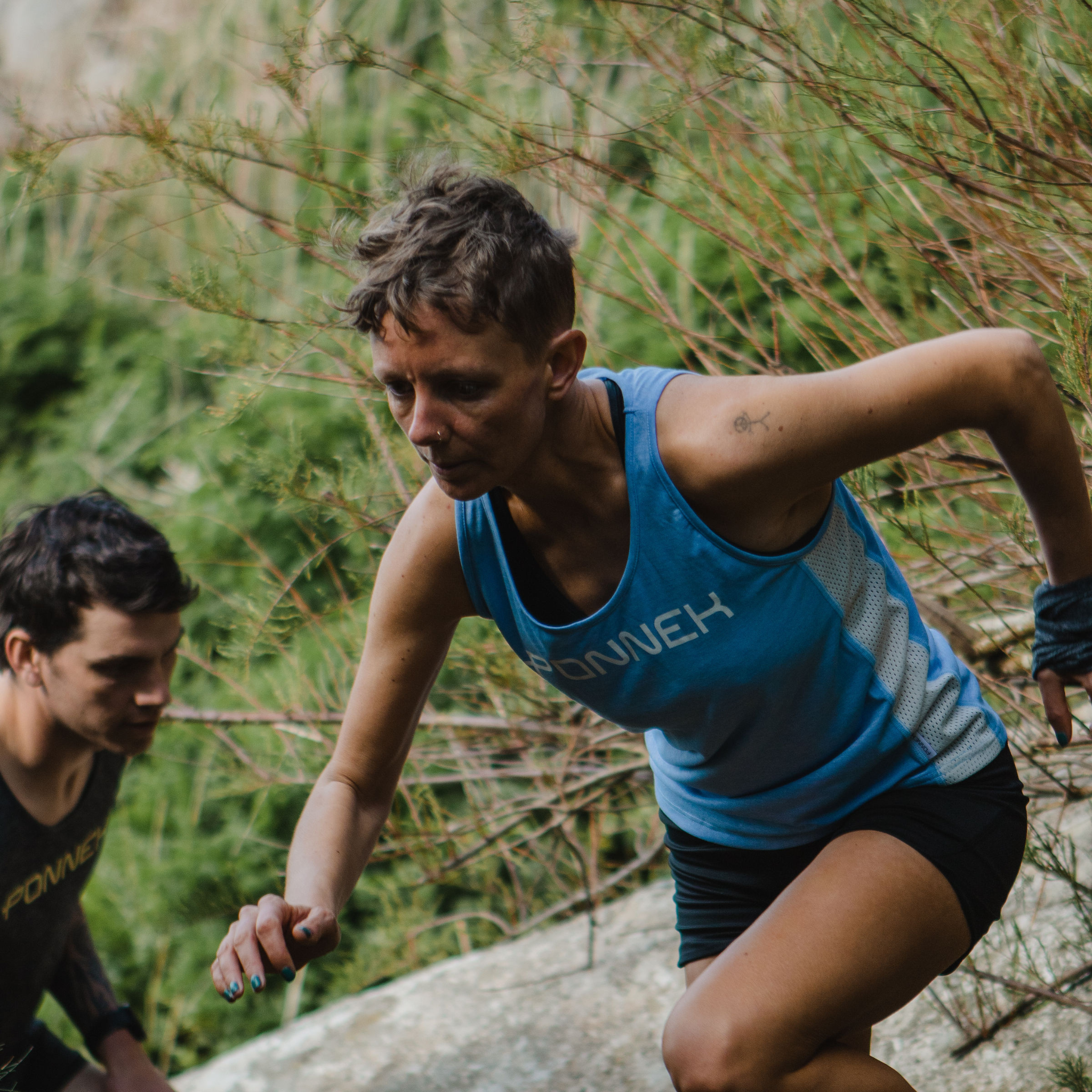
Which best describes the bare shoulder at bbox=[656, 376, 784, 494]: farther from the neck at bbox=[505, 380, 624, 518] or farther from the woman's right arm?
the woman's right arm

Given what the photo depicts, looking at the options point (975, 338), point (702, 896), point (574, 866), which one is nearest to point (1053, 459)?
point (975, 338)

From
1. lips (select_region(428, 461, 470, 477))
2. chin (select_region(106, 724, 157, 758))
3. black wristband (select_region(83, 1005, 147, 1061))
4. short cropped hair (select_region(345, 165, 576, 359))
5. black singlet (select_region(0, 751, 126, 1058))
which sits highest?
short cropped hair (select_region(345, 165, 576, 359))

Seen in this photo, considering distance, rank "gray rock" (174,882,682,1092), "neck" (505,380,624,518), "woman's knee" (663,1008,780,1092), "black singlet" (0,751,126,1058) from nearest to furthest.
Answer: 1. "woman's knee" (663,1008,780,1092)
2. "neck" (505,380,624,518)
3. "black singlet" (0,751,126,1058)
4. "gray rock" (174,882,682,1092)

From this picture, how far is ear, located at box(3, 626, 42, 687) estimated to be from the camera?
242 cm

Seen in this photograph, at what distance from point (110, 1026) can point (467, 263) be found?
2.11 m

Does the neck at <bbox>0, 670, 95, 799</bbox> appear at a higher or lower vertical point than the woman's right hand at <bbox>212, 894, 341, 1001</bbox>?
lower

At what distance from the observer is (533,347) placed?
56.9 inches

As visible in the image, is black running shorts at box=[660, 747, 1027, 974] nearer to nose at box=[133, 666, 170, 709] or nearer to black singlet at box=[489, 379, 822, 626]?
black singlet at box=[489, 379, 822, 626]

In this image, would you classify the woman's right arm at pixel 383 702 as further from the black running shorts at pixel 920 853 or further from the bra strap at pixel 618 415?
the black running shorts at pixel 920 853

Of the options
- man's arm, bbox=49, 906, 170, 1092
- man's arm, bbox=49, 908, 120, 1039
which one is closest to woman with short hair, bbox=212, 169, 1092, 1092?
man's arm, bbox=49, 906, 170, 1092

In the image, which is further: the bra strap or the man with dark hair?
the man with dark hair

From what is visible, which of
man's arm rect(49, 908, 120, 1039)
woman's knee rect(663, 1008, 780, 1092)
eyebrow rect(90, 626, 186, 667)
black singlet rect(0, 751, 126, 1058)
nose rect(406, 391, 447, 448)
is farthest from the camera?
man's arm rect(49, 908, 120, 1039)

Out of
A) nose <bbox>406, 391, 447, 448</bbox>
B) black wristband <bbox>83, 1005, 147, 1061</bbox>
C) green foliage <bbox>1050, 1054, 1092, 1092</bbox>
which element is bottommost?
black wristband <bbox>83, 1005, 147, 1061</bbox>

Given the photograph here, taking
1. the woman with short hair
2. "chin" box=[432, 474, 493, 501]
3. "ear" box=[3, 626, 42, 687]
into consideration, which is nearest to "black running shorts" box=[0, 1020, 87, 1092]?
"ear" box=[3, 626, 42, 687]
